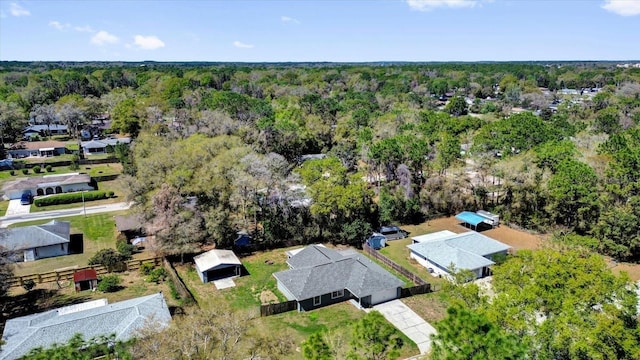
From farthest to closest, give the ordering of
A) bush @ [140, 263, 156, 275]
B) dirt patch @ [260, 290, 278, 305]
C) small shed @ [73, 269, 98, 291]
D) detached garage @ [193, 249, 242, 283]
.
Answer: bush @ [140, 263, 156, 275] → detached garage @ [193, 249, 242, 283] → small shed @ [73, 269, 98, 291] → dirt patch @ [260, 290, 278, 305]

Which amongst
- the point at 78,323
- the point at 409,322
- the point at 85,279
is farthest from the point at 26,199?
the point at 409,322

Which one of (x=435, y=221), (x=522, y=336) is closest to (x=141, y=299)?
(x=522, y=336)

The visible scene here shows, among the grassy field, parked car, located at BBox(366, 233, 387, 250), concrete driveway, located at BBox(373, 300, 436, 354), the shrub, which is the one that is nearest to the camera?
concrete driveway, located at BBox(373, 300, 436, 354)

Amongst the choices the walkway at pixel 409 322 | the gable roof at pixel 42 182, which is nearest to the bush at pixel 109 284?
the walkway at pixel 409 322

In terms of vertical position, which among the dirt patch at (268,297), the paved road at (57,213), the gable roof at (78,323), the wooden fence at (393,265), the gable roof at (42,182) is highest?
the gable roof at (42,182)

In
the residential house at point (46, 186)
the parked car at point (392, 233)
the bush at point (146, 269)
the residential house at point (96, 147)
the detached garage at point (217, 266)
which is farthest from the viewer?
the residential house at point (96, 147)

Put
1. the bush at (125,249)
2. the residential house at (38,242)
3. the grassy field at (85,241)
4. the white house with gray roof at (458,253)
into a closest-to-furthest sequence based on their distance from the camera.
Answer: the white house with gray roof at (458,253) < the grassy field at (85,241) < the bush at (125,249) < the residential house at (38,242)

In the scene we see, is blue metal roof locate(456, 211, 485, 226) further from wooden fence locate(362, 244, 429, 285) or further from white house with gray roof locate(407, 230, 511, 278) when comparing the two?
wooden fence locate(362, 244, 429, 285)

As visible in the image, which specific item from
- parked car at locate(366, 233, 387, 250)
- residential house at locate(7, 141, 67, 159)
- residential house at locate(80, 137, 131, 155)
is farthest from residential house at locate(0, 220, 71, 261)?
residential house at locate(7, 141, 67, 159)

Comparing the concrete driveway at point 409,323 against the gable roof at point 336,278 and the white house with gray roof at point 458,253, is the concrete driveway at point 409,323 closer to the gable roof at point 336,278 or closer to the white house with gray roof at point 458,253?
the gable roof at point 336,278
